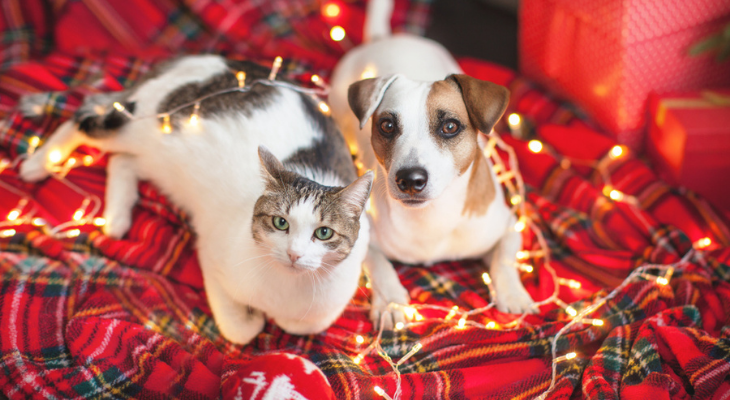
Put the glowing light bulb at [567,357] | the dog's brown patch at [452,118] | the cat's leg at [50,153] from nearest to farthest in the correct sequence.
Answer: the dog's brown patch at [452,118], the glowing light bulb at [567,357], the cat's leg at [50,153]

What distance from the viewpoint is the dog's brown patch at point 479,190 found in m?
1.72

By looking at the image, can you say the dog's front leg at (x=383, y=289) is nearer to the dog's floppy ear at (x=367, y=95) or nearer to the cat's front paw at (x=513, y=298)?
the cat's front paw at (x=513, y=298)

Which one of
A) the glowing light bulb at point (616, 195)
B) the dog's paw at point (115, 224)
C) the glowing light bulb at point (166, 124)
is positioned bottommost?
the dog's paw at point (115, 224)

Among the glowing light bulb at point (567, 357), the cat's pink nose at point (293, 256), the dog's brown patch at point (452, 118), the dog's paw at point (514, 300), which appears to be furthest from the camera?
the dog's paw at point (514, 300)

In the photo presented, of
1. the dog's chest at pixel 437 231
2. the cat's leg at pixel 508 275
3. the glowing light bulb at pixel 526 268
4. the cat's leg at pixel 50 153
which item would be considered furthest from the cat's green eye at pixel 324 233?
the cat's leg at pixel 50 153

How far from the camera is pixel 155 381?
4.81 feet

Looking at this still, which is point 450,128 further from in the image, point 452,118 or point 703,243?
point 703,243

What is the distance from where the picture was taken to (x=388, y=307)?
1787 millimetres

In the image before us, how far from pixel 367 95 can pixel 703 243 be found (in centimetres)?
160

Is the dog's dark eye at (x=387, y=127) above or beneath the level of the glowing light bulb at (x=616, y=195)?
above

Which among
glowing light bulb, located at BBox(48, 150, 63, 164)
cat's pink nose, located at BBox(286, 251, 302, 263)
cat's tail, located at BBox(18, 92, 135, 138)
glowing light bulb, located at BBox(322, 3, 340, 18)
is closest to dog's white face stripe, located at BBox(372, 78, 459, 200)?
cat's pink nose, located at BBox(286, 251, 302, 263)

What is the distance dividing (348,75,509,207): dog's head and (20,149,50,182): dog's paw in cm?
148

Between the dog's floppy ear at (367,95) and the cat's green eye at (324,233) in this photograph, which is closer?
the cat's green eye at (324,233)

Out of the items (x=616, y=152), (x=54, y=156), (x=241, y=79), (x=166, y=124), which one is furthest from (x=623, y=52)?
(x=54, y=156)
